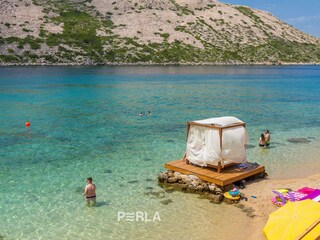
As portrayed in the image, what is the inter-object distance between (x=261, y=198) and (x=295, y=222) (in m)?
5.49

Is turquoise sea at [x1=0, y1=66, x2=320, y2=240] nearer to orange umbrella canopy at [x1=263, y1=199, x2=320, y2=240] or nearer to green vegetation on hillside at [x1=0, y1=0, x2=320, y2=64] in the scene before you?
orange umbrella canopy at [x1=263, y1=199, x2=320, y2=240]

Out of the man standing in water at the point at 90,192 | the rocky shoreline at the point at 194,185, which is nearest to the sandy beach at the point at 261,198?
the rocky shoreline at the point at 194,185

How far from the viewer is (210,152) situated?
19422 millimetres

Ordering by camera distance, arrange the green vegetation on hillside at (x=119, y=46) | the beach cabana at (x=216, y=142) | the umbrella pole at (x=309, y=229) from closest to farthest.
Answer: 1. the umbrella pole at (x=309, y=229)
2. the beach cabana at (x=216, y=142)
3. the green vegetation on hillside at (x=119, y=46)

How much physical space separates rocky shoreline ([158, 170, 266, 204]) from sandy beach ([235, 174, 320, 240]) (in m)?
0.60

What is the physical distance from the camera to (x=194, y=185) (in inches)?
726

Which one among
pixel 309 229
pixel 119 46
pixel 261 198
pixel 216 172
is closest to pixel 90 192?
pixel 216 172

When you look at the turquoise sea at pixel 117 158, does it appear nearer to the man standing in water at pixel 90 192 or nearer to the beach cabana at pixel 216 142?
the man standing in water at pixel 90 192

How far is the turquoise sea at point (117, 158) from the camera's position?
50.0 feet

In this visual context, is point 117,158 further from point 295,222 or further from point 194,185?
point 295,222

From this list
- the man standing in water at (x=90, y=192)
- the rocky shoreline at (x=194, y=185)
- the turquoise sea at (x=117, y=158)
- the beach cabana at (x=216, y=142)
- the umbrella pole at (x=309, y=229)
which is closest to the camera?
the umbrella pole at (x=309, y=229)

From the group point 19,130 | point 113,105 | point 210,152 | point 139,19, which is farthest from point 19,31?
point 210,152

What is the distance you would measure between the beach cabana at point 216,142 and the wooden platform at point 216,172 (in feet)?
1.23

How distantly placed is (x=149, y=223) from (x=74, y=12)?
18520 cm
